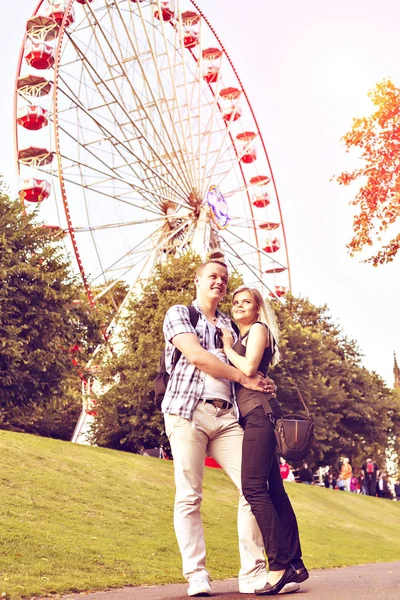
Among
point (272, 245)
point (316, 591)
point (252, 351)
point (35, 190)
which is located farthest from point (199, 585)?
point (272, 245)

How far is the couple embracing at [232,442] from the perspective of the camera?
545cm

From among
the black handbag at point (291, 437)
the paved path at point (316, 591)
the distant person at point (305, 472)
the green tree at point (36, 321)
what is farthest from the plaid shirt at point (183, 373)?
the distant person at point (305, 472)

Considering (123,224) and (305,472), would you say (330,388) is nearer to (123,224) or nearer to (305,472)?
(305,472)

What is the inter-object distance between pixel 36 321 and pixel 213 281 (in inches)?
935

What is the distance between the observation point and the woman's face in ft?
19.2

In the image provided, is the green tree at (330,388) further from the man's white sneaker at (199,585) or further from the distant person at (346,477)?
the man's white sneaker at (199,585)

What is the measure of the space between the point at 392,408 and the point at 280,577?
46983mm

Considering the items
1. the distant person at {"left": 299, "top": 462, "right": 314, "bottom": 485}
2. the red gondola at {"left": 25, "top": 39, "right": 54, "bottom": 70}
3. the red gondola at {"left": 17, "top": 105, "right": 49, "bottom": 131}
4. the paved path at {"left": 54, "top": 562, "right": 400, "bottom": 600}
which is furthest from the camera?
the distant person at {"left": 299, "top": 462, "right": 314, "bottom": 485}

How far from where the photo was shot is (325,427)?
41594 millimetres

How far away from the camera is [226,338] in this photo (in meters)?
5.81

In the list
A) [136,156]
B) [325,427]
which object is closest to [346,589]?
[136,156]

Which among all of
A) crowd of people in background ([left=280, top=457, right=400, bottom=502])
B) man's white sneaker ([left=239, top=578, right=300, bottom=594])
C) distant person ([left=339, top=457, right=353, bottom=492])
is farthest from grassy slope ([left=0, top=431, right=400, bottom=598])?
crowd of people in background ([left=280, top=457, right=400, bottom=502])

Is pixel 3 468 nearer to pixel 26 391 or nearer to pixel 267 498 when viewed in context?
pixel 267 498

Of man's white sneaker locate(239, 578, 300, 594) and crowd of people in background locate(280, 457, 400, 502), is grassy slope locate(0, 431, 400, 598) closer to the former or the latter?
man's white sneaker locate(239, 578, 300, 594)
